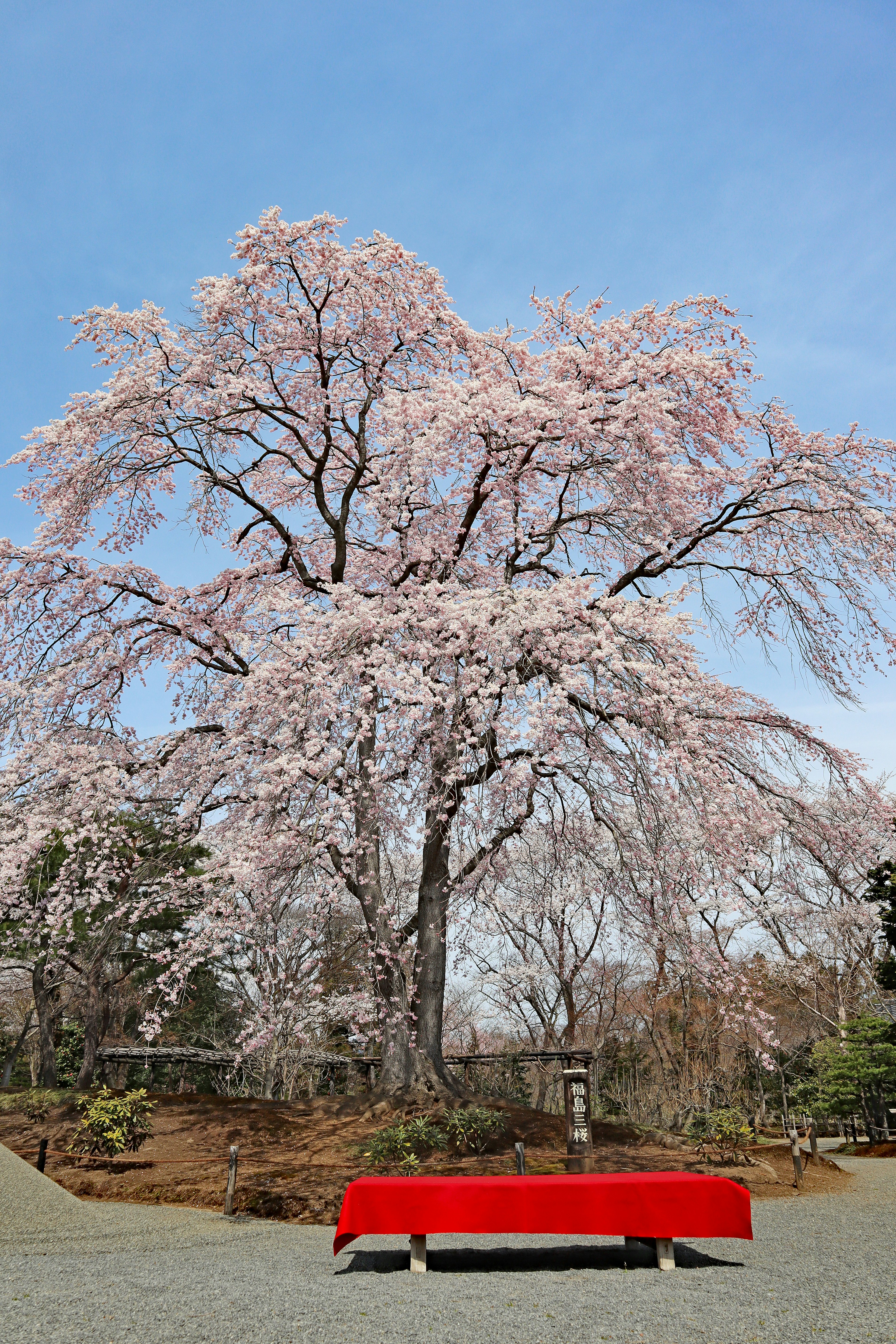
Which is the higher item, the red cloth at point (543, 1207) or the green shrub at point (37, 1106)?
the red cloth at point (543, 1207)

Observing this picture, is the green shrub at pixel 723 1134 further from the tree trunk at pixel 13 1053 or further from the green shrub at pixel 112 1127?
the tree trunk at pixel 13 1053

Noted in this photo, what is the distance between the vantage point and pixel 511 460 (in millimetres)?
12000

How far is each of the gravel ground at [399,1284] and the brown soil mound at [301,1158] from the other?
3.70 feet

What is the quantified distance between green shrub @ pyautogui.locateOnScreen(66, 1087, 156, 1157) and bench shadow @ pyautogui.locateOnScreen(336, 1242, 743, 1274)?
18.6 feet

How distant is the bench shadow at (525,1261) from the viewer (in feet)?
19.7

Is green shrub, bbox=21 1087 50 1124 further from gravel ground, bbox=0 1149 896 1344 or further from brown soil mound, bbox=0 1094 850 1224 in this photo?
gravel ground, bbox=0 1149 896 1344

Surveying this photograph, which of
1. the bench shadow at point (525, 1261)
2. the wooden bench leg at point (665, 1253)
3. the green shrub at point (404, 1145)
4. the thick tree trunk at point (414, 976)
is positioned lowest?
the bench shadow at point (525, 1261)

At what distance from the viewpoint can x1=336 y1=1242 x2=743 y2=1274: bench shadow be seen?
19.7 feet

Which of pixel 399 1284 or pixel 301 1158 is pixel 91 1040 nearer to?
pixel 301 1158

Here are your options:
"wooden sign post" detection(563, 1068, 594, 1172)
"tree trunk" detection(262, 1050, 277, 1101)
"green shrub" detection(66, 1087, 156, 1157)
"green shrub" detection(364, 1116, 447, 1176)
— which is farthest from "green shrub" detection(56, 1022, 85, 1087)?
"wooden sign post" detection(563, 1068, 594, 1172)

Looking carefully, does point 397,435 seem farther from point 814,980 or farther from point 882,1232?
point 814,980

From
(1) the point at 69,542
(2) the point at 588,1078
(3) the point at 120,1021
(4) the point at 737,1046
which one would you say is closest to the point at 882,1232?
(2) the point at 588,1078

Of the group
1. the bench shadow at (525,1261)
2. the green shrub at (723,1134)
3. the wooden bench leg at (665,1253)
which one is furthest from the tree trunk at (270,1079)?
the wooden bench leg at (665,1253)

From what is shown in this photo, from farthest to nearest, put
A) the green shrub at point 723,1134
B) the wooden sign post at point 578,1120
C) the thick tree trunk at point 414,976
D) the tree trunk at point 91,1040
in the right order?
the tree trunk at point 91,1040 → the thick tree trunk at point 414,976 → the green shrub at point 723,1134 → the wooden sign post at point 578,1120
